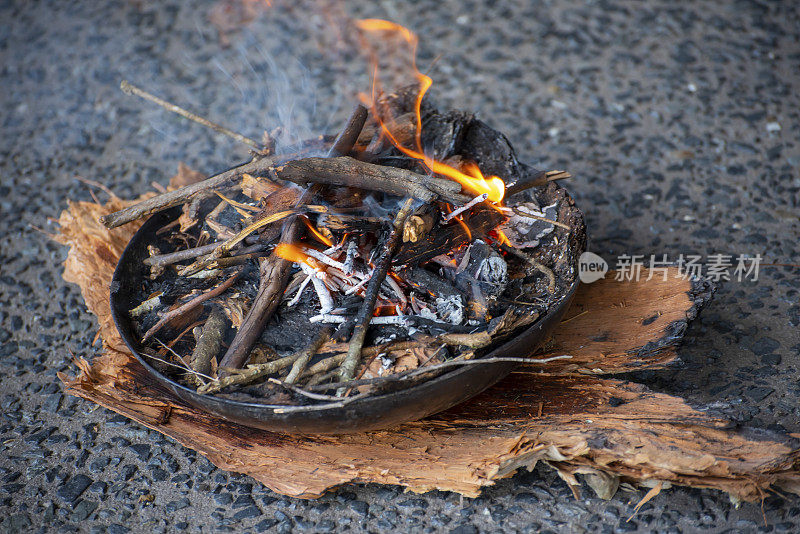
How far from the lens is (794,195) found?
3.06 metres

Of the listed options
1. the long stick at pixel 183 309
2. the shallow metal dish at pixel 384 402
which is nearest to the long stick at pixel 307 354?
the shallow metal dish at pixel 384 402

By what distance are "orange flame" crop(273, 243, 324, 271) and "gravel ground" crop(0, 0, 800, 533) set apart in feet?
2.26

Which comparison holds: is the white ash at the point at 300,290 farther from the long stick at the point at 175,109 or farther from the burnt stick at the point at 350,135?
the long stick at the point at 175,109

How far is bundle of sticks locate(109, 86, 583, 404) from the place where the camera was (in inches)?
73.0

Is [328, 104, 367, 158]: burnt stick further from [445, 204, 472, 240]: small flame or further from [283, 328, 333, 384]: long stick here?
[283, 328, 333, 384]: long stick

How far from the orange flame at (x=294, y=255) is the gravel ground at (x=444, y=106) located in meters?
0.69

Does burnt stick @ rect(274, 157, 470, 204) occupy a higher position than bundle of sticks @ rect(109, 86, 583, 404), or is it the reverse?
burnt stick @ rect(274, 157, 470, 204)

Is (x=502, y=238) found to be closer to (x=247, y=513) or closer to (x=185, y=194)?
(x=185, y=194)

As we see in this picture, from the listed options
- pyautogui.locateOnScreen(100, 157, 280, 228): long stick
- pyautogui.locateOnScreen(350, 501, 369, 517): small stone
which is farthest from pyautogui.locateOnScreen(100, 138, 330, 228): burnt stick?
A: pyautogui.locateOnScreen(350, 501, 369, 517): small stone

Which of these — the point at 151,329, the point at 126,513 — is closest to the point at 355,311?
the point at 151,329

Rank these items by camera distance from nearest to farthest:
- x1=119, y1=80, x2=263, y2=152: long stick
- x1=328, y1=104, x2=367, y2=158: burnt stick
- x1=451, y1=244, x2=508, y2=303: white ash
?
x1=451, y1=244, x2=508, y2=303: white ash
x1=328, y1=104, x2=367, y2=158: burnt stick
x1=119, y1=80, x2=263, y2=152: long stick

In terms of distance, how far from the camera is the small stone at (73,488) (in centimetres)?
208

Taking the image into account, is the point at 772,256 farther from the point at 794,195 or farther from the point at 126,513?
the point at 126,513

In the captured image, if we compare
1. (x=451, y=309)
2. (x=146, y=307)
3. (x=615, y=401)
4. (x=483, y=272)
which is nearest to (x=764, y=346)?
(x=615, y=401)
